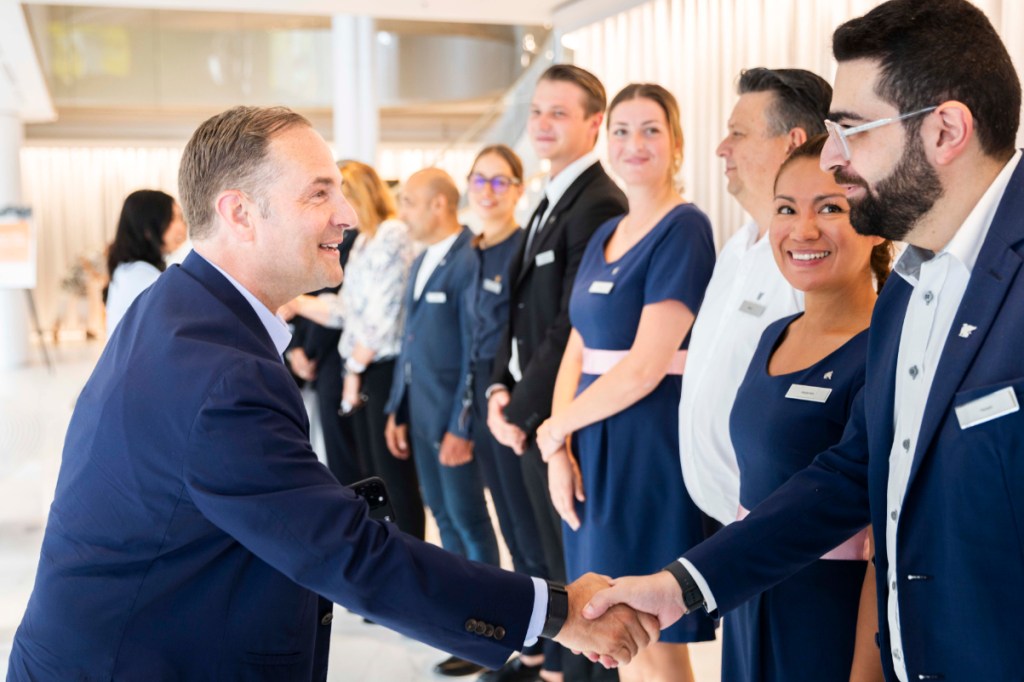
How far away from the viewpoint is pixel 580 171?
3.60 m

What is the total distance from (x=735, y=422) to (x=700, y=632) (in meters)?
0.87

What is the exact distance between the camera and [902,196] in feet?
5.20

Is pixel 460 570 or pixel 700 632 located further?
pixel 700 632

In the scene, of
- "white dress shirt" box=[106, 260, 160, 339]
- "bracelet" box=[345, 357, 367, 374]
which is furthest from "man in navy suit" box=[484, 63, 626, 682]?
"white dress shirt" box=[106, 260, 160, 339]

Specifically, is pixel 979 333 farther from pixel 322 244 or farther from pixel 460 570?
pixel 322 244

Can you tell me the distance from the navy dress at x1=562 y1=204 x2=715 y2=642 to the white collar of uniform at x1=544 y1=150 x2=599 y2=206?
619 mm

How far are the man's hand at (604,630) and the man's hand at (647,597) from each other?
2 centimetres

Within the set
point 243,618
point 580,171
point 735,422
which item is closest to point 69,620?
point 243,618

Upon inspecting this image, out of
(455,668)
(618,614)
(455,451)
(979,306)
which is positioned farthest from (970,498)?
(455,451)

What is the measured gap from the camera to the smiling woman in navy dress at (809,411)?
2018mm

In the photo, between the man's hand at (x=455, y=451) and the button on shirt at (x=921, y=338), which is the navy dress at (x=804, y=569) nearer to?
the button on shirt at (x=921, y=338)

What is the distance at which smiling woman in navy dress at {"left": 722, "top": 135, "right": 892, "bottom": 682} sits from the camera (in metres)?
2.02

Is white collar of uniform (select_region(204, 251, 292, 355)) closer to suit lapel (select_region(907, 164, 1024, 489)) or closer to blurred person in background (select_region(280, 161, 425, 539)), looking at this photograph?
suit lapel (select_region(907, 164, 1024, 489))

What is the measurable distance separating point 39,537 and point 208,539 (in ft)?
15.9
